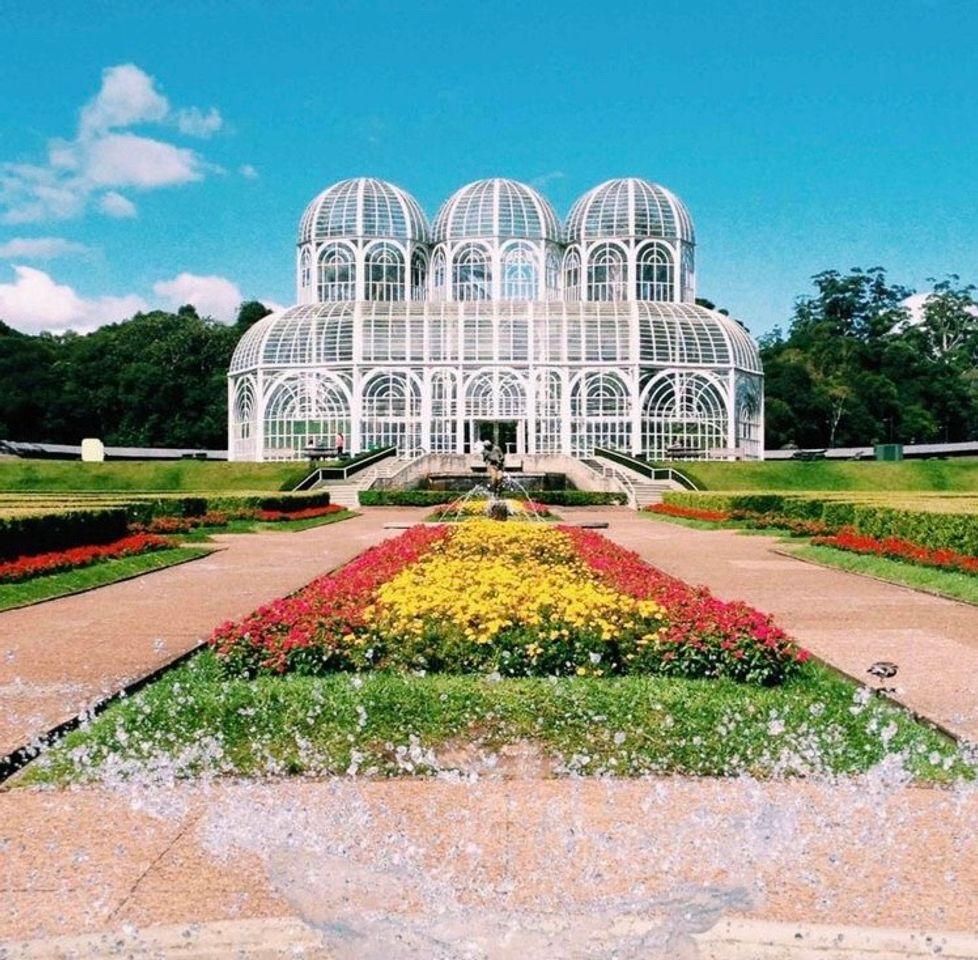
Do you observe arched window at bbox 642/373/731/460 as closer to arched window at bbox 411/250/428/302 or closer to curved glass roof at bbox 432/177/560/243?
curved glass roof at bbox 432/177/560/243

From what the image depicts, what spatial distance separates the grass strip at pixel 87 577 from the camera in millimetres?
14344

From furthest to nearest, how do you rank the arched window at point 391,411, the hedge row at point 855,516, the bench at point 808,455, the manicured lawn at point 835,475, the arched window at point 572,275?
the arched window at point 572,275, the bench at point 808,455, the arched window at point 391,411, the manicured lawn at point 835,475, the hedge row at point 855,516

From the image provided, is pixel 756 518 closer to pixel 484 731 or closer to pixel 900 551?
pixel 900 551

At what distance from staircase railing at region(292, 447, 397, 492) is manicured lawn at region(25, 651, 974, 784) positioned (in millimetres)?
36889

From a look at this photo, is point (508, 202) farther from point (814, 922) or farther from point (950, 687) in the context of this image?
point (814, 922)

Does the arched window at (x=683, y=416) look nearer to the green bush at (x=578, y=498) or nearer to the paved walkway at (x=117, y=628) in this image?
the green bush at (x=578, y=498)

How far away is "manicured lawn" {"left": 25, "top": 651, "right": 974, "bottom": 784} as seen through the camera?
6477mm

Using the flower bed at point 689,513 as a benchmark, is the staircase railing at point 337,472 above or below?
above

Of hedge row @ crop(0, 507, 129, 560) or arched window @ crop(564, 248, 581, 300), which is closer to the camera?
hedge row @ crop(0, 507, 129, 560)

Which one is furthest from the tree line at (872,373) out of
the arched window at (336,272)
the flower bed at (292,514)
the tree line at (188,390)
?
the flower bed at (292,514)

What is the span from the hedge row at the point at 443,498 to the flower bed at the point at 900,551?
19897 millimetres

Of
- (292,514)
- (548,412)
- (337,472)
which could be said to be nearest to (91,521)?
(292,514)

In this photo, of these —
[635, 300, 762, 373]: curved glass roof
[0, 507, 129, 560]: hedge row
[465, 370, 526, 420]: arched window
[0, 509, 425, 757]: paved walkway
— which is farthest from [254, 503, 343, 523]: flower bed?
[635, 300, 762, 373]: curved glass roof

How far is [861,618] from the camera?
40.5 feet
